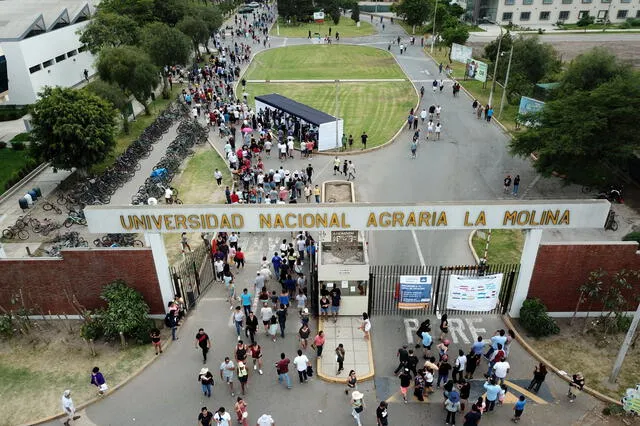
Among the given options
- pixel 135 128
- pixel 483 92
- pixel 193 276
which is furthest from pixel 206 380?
pixel 483 92

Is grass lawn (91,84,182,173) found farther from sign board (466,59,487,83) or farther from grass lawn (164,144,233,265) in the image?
sign board (466,59,487,83)

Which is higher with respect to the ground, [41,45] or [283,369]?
[41,45]

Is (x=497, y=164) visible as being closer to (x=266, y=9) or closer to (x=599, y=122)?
(x=599, y=122)

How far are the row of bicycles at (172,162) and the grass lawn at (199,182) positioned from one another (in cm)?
54

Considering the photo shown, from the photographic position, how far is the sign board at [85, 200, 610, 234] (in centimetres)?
1427

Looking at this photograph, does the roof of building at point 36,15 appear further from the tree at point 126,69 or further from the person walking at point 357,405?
the person walking at point 357,405

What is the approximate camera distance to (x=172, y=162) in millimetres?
28438

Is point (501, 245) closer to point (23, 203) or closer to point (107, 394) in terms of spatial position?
point (107, 394)

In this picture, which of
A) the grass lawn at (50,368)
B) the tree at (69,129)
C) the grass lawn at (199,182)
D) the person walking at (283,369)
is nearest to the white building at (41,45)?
the tree at (69,129)

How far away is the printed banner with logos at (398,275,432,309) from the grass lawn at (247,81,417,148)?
57.6ft

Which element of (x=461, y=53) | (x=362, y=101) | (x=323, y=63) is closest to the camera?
(x=362, y=101)

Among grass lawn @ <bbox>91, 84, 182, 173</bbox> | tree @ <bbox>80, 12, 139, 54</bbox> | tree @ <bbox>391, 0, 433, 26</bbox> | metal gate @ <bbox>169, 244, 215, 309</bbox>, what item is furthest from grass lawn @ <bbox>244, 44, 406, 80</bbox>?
metal gate @ <bbox>169, 244, 215, 309</bbox>

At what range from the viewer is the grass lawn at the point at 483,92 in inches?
1458

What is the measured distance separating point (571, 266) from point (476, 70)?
35.0m
